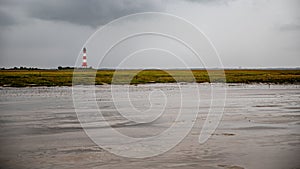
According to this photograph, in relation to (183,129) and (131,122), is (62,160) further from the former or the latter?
(131,122)

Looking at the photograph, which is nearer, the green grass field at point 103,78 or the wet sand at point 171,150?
the wet sand at point 171,150

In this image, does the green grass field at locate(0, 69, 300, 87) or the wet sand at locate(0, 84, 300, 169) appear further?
the green grass field at locate(0, 69, 300, 87)

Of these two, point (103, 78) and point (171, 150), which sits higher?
point (103, 78)

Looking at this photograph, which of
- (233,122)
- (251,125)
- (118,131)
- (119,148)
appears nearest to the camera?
(119,148)

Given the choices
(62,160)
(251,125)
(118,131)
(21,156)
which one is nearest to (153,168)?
(62,160)

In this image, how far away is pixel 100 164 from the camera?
9219mm

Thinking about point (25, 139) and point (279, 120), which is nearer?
point (25, 139)

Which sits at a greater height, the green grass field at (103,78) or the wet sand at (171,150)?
the green grass field at (103,78)

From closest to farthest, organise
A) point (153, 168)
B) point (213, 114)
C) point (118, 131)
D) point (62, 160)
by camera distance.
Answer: point (153, 168) → point (62, 160) → point (118, 131) → point (213, 114)

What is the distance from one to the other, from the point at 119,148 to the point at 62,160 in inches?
76.1

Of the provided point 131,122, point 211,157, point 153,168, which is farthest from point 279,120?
point 153,168

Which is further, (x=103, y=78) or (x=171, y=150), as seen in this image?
(x=103, y=78)

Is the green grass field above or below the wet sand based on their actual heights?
above

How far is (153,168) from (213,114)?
37.5 ft
